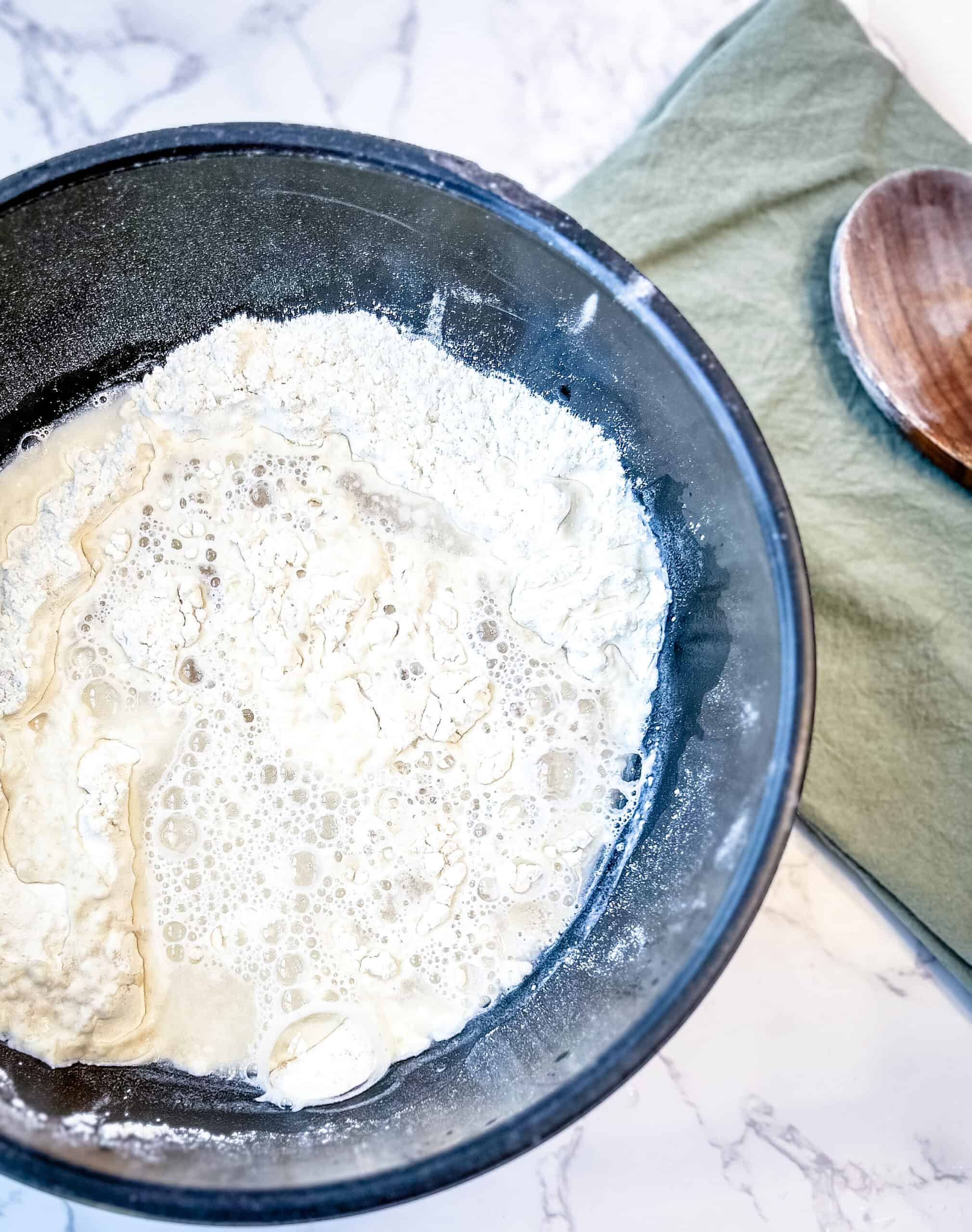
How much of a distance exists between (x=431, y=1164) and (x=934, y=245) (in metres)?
0.62

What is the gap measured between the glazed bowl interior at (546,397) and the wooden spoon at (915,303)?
185 millimetres

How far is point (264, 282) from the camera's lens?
1.90 feet

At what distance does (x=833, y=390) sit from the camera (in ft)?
2.09

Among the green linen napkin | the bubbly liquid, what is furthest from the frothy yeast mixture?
the green linen napkin

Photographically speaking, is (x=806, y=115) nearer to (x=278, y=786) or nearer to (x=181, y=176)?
(x=181, y=176)

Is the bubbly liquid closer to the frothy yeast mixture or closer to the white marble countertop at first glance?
the frothy yeast mixture

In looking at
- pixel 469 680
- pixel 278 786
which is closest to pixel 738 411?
pixel 469 680

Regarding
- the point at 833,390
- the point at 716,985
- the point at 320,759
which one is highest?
the point at 833,390

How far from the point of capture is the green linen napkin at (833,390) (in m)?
0.60

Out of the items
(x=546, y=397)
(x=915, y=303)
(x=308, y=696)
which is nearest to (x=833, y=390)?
(x=915, y=303)

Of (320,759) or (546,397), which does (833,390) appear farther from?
(320,759)

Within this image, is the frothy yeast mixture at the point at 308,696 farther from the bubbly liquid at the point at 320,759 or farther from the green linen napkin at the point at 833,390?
the green linen napkin at the point at 833,390

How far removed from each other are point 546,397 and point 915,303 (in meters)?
0.26

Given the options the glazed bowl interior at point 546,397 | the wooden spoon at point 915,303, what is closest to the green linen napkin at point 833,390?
Result: the wooden spoon at point 915,303
